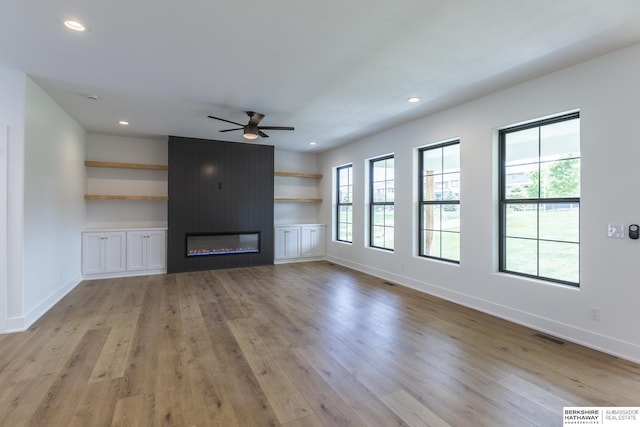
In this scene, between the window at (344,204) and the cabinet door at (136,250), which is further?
the window at (344,204)

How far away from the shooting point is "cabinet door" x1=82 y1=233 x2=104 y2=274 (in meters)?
5.47

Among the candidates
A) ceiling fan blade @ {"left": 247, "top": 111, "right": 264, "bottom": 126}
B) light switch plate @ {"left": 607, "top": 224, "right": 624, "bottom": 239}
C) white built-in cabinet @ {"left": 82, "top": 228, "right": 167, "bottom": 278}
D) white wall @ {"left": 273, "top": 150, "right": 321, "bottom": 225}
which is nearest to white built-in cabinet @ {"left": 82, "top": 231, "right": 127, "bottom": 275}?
white built-in cabinet @ {"left": 82, "top": 228, "right": 167, "bottom": 278}

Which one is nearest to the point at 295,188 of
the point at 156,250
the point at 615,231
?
the point at 156,250

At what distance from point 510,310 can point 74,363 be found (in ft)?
14.4

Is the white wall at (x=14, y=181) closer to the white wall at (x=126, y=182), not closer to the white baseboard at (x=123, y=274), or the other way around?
the white baseboard at (x=123, y=274)

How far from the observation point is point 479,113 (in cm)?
397

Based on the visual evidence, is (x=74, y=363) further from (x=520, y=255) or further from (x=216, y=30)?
(x=520, y=255)

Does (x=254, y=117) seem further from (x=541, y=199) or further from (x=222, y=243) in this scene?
(x=541, y=199)

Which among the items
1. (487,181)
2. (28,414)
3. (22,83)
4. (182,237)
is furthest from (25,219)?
(487,181)

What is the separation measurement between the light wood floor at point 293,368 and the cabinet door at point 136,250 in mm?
1671

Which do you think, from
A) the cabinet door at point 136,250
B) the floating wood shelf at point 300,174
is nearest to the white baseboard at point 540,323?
the floating wood shelf at point 300,174

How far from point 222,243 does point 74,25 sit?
15.6 ft

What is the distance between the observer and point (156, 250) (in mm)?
6043

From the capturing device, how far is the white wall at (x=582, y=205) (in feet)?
8.93
